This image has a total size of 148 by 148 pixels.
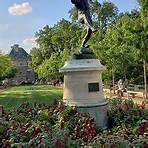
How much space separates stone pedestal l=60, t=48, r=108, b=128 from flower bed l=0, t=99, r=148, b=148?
0.41 m

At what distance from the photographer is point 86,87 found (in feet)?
46.8

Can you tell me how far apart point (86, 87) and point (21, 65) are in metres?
168

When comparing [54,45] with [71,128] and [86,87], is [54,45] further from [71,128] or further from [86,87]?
[71,128]

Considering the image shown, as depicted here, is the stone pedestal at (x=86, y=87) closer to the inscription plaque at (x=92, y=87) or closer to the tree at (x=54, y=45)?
the inscription plaque at (x=92, y=87)

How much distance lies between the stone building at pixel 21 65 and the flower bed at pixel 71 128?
149m

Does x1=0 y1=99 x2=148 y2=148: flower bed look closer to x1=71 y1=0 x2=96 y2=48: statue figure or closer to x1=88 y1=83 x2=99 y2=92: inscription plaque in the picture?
x1=88 y1=83 x2=99 y2=92: inscription plaque

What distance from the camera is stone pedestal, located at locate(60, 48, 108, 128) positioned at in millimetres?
14145

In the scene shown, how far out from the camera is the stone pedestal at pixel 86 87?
1415 cm

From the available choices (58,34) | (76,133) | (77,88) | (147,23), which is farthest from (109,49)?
(58,34)

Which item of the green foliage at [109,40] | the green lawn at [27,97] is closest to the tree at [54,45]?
the green foliage at [109,40]

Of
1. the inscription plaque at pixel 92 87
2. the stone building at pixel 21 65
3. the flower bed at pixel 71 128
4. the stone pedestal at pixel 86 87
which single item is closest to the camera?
the flower bed at pixel 71 128

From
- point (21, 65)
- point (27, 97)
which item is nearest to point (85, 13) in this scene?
point (27, 97)

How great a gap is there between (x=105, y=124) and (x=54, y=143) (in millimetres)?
5637

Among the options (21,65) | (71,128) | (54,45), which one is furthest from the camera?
(21,65)
